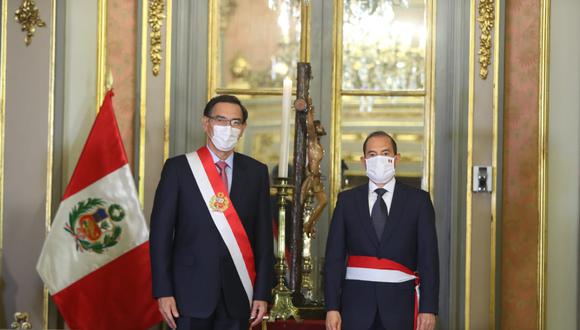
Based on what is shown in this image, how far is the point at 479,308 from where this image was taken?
461 centimetres

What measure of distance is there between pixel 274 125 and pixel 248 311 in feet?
5.56

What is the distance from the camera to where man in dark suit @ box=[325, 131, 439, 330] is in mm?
3369

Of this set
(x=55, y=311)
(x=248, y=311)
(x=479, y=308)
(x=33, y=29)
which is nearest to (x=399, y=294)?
(x=248, y=311)

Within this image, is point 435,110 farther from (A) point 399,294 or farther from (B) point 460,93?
(A) point 399,294

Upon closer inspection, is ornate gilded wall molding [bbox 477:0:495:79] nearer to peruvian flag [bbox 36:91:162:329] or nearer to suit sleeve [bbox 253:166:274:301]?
suit sleeve [bbox 253:166:274:301]

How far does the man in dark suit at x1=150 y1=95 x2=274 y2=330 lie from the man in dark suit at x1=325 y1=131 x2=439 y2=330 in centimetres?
27

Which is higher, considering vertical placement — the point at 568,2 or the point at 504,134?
the point at 568,2

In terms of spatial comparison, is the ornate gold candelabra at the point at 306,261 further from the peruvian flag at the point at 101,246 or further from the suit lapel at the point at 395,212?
the peruvian flag at the point at 101,246

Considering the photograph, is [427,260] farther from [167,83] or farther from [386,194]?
[167,83]

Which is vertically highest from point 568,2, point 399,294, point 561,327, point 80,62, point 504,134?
point 568,2

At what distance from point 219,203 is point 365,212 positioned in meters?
0.56

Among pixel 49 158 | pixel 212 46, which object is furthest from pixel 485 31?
pixel 49 158

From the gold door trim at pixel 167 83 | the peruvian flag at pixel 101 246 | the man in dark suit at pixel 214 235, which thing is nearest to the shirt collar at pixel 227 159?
the man in dark suit at pixel 214 235

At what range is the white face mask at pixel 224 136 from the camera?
338 centimetres
